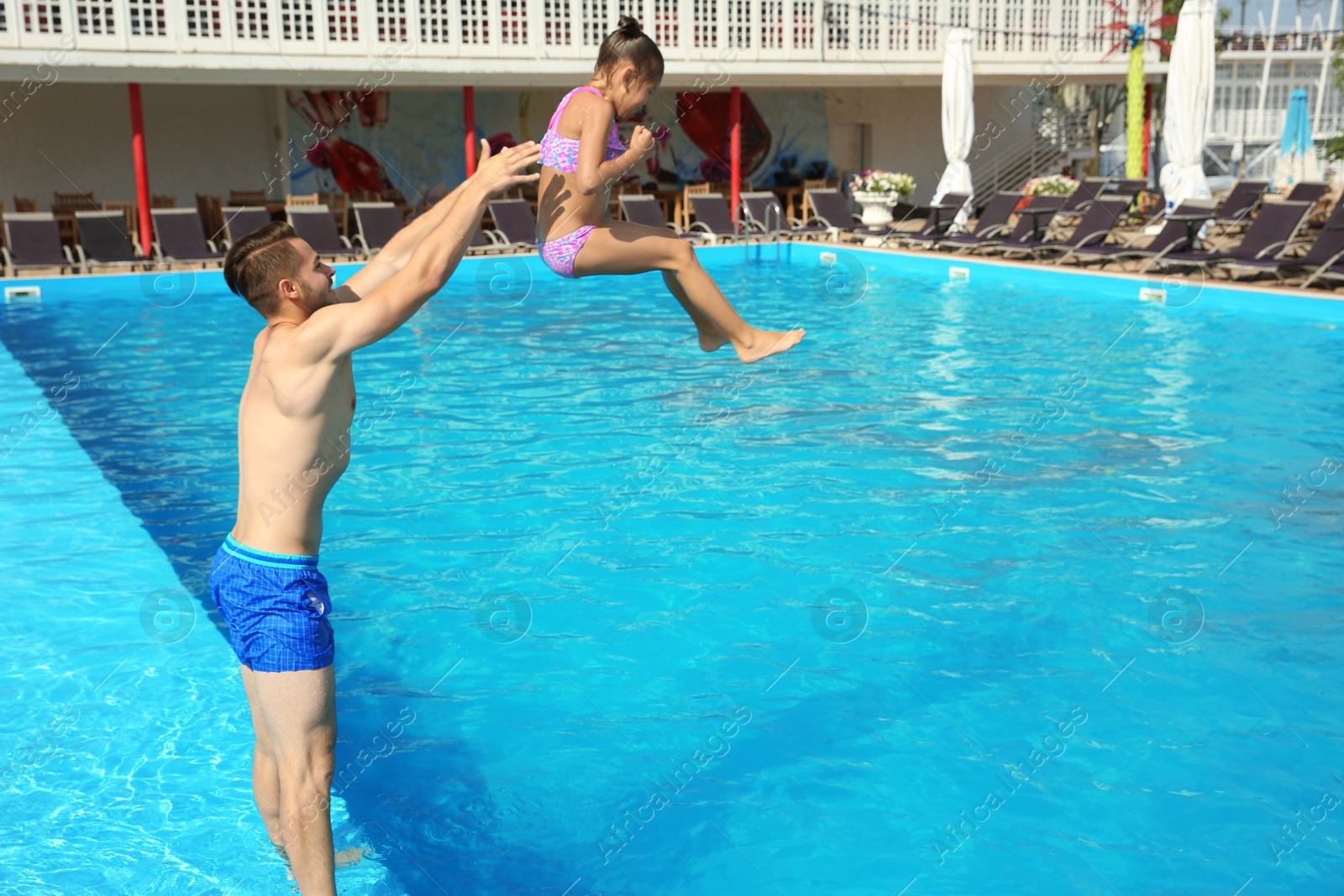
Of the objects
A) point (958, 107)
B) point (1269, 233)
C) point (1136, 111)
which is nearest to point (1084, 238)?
point (1269, 233)

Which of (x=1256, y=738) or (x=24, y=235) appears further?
(x=24, y=235)

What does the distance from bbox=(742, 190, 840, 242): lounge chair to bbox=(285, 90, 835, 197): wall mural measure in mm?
2152

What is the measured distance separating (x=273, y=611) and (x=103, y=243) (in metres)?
16.1

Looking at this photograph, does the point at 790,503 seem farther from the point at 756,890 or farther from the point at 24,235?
the point at 24,235

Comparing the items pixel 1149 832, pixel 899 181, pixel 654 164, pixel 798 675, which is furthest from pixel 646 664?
pixel 654 164

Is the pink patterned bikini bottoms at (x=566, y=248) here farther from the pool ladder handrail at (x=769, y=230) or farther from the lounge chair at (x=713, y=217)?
the lounge chair at (x=713, y=217)

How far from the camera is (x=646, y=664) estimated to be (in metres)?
5.42

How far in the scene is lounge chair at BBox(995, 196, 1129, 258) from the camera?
1662cm

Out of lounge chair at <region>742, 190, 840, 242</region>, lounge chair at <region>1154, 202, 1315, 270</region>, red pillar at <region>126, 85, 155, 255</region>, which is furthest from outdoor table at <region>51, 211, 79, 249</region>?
lounge chair at <region>1154, 202, 1315, 270</region>

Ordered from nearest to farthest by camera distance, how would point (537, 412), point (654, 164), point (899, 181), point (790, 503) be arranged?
1. point (790, 503)
2. point (537, 412)
3. point (899, 181)
4. point (654, 164)

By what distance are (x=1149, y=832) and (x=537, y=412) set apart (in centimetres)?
650

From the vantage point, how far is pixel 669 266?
4184 millimetres

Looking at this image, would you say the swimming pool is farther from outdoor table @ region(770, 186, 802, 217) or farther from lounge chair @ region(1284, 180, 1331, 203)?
outdoor table @ region(770, 186, 802, 217)

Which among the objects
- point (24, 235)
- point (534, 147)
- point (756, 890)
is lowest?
point (756, 890)
